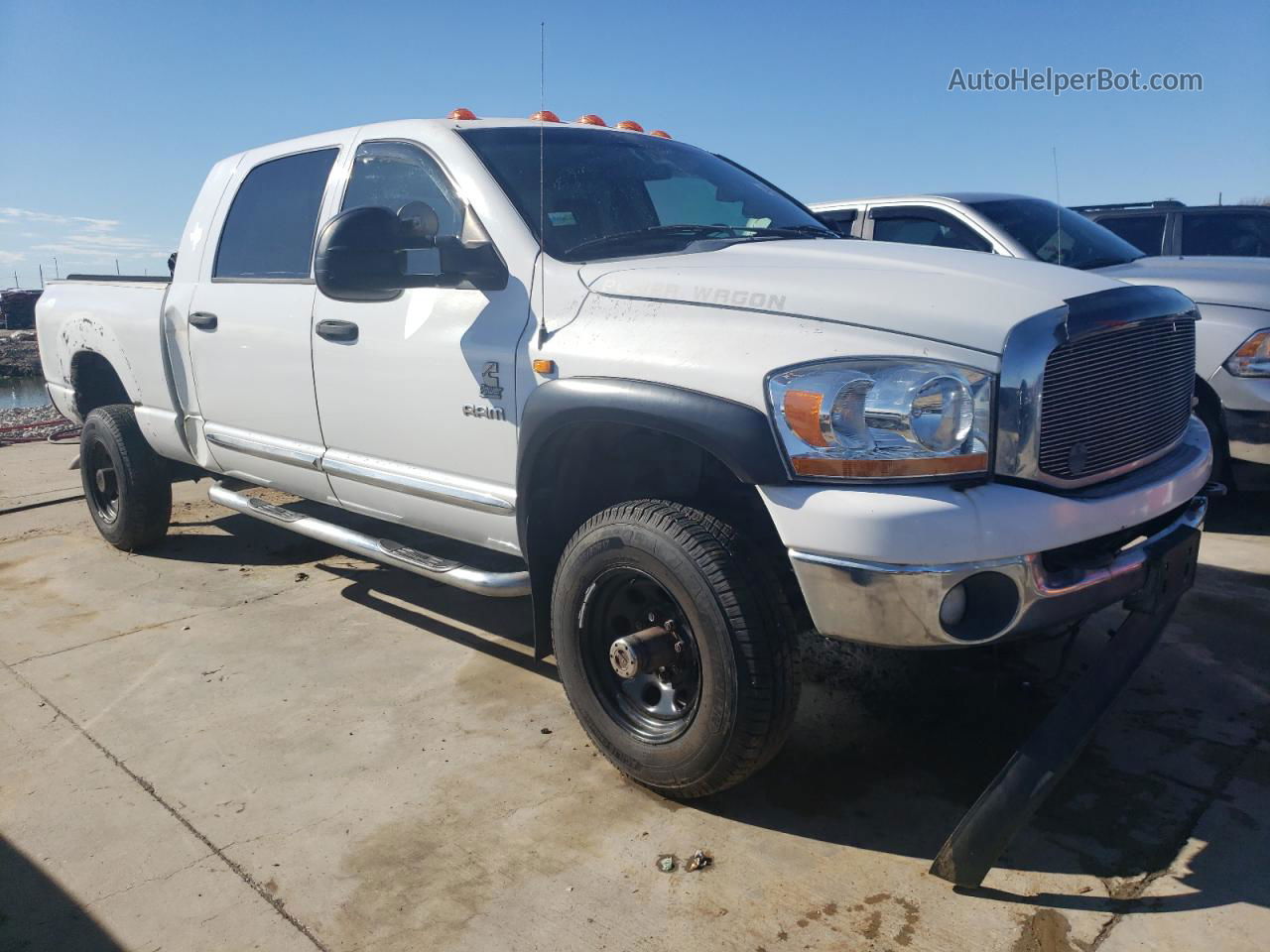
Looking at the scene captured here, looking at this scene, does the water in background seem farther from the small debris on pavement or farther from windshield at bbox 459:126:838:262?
the small debris on pavement

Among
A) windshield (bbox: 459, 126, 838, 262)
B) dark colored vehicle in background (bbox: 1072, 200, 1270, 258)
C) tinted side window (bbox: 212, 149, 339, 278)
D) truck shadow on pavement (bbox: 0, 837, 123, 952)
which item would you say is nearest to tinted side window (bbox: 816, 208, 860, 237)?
dark colored vehicle in background (bbox: 1072, 200, 1270, 258)

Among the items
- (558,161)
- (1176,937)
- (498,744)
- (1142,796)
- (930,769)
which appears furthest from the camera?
(558,161)

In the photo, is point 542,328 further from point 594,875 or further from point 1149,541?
point 1149,541

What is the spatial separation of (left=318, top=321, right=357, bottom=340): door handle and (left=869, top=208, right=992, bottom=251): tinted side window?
3.78m

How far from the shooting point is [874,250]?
118 inches

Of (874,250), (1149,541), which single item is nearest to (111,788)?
(874,250)

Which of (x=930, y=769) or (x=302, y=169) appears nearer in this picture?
(x=930, y=769)

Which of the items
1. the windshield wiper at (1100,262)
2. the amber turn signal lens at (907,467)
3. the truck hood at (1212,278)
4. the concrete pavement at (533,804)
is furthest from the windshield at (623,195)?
the windshield wiper at (1100,262)

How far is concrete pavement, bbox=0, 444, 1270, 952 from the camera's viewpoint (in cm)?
234

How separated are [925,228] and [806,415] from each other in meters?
4.59

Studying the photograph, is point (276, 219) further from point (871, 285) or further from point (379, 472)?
point (871, 285)

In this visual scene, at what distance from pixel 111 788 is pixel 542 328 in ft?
6.22

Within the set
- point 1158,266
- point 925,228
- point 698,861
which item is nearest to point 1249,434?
point 1158,266

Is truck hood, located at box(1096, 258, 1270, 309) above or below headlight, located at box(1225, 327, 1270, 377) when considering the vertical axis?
above
